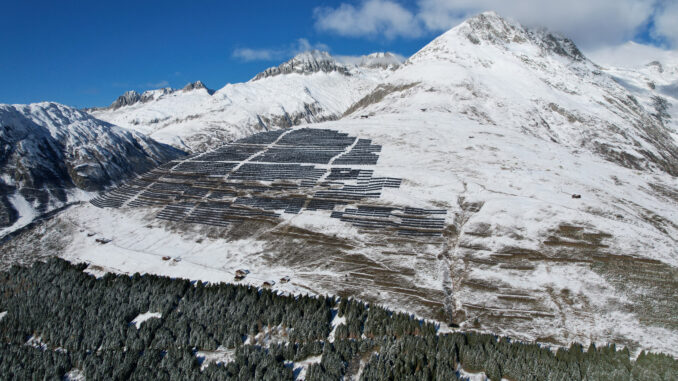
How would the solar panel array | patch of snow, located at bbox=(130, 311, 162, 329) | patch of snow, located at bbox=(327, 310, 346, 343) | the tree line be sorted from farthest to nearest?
the solar panel array, patch of snow, located at bbox=(130, 311, 162, 329), patch of snow, located at bbox=(327, 310, 346, 343), the tree line

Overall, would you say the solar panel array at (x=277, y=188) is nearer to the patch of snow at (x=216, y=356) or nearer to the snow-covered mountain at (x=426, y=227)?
the snow-covered mountain at (x=426, y=227)

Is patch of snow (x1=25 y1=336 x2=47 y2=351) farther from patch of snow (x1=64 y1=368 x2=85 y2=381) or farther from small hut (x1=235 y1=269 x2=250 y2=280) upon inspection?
small hut (x1=235 y1=269 x2=250 y2=280)

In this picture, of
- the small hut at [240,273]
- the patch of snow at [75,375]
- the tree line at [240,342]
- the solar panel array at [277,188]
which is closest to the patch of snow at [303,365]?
the tree line at [240,342]

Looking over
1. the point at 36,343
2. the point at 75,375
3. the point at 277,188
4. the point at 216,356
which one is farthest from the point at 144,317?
the point at 277,188

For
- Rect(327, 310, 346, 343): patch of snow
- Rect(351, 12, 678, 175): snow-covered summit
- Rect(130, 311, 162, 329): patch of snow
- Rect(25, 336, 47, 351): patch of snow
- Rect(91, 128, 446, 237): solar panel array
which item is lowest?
Rect(327, 310, 346, 343): patch of snow

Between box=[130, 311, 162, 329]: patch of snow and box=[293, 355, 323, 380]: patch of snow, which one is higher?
box=[130, 311, 162, 329]: patch of snow

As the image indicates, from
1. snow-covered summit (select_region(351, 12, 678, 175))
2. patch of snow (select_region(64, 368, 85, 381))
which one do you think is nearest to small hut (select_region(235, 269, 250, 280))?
patch of snow (select_region(64, 368, 85, 381))

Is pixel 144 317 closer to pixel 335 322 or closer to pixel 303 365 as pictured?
pixel 303 365
